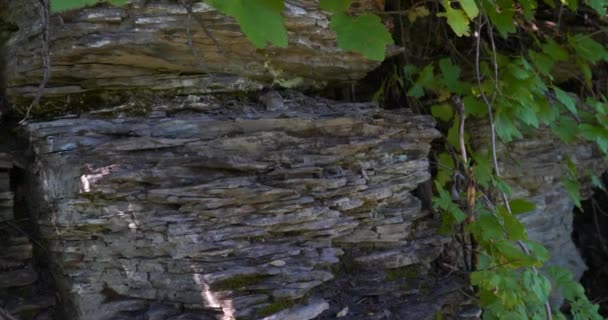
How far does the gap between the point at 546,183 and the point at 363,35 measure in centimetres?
266

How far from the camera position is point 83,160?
85.8 inches

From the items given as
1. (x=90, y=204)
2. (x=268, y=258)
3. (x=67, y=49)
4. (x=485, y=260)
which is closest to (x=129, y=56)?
(x=67, y=49)

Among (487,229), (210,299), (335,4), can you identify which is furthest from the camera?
(487,229)

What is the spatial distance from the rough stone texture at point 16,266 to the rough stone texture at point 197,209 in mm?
110

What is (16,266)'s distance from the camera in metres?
2.34

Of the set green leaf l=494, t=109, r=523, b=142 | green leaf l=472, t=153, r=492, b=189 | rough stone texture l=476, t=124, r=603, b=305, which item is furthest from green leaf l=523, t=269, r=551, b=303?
rough stone texture l=476, t=124, r=603, b=305

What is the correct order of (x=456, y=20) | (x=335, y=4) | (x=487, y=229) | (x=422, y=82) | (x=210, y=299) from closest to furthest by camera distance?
(x=335, y=4)
(x=456, y=20)
(x=210, y=299)
(x=487, y=229)
(x=422, y=82)

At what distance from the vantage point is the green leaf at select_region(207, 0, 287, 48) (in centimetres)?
120

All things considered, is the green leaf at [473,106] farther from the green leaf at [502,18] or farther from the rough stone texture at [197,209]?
the rough stone texture at [197,209]

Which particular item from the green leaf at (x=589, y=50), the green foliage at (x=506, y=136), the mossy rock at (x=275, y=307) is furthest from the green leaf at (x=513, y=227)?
the green leaf at (x=589, y=50)

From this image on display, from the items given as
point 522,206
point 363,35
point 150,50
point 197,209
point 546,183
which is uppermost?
point 363,35

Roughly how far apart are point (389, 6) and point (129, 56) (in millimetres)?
1435

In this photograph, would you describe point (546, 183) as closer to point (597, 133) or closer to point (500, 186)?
point (597, 133)

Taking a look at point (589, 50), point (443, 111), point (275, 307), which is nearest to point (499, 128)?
point (443, 111)
